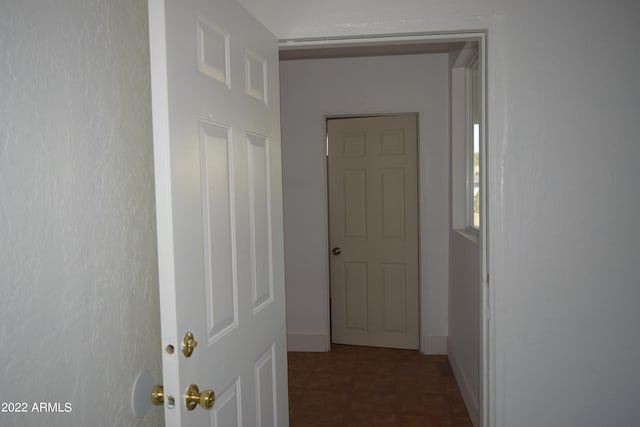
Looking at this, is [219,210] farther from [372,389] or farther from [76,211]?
[372,389]

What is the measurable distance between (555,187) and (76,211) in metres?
1.65

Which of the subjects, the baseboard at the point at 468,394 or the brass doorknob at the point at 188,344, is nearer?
the brass doorknob at the point at 188,344

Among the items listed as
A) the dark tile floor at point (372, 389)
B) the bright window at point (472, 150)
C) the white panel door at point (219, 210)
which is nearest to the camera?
the white panel door at point (219, 210)

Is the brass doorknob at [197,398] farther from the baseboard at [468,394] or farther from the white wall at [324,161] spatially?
the white wall at [324,161]

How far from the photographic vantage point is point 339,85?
415 cm

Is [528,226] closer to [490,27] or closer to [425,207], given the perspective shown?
[490,27]

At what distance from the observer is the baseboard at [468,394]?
279cm

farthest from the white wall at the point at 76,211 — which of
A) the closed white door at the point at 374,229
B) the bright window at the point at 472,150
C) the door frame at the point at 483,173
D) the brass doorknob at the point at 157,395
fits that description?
the closed white door at the point at 374,229

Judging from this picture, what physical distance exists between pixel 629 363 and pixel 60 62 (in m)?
2.15

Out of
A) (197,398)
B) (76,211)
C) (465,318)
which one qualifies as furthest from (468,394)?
(76,211)

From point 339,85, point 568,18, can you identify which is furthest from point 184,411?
point 339,85

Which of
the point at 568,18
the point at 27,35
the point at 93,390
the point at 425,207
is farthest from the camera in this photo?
the point at 425,207

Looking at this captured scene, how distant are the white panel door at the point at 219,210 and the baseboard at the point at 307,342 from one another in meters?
2.34

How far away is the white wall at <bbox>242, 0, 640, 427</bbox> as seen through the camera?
70.2 inches
